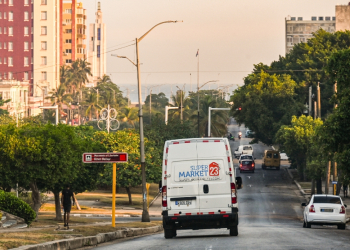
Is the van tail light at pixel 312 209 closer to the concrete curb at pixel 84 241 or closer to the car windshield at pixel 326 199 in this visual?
the car windshield at pixel 326 199

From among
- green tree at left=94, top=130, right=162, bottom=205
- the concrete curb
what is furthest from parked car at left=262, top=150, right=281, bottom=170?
the concrete curb

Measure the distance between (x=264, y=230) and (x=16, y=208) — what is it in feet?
29.9

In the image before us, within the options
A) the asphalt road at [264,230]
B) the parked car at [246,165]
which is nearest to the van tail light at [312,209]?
the asphalt road at [264,230]

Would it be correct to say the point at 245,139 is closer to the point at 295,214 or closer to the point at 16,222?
the point at 295,214

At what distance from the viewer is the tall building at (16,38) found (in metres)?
151

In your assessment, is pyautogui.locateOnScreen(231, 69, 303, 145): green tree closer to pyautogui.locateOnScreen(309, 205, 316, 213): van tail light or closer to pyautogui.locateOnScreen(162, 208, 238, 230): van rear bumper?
pyautogui.locateOnScreen(309, 205, 316, 213): van tail light

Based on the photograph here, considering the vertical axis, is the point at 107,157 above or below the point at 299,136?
below

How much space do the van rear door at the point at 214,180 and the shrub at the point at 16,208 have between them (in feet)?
27.2

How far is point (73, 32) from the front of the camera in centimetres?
17550

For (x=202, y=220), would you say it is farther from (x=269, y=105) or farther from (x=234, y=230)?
(x=269, y=105)

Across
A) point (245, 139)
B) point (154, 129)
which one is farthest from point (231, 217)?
point (245, 139)

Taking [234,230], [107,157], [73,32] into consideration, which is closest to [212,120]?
[107,157]

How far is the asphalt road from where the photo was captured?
15872 mm

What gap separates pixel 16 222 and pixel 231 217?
865cm
